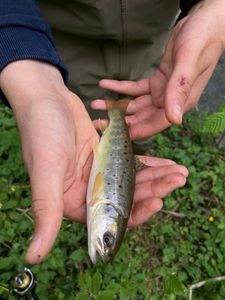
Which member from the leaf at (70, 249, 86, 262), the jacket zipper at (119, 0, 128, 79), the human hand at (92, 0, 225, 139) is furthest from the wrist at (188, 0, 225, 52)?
the leaf at (70, 249, 86, 262)

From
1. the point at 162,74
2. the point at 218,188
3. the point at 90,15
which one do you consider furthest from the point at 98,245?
the point at 218,188

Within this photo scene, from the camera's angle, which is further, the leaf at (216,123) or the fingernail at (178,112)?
the leaf at (216,123)

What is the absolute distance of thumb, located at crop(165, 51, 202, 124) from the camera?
6.85ft

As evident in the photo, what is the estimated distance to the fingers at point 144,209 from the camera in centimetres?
219

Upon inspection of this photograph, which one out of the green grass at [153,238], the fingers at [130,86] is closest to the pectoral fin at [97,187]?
the green grass at [153,238]

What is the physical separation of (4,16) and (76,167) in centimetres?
76

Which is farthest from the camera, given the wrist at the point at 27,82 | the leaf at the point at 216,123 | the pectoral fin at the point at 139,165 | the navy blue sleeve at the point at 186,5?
the navy blue sleeve at the point at 186,5

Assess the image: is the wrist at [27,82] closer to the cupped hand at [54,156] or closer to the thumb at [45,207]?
the cupped hand at [54,156]

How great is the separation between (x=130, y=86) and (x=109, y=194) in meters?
0.81

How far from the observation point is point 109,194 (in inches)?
93.7

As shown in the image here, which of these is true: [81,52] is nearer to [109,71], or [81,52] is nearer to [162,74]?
[109,71]

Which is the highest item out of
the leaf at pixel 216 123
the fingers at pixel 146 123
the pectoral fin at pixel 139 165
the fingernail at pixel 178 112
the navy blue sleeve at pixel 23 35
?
the navy blue sleeve at pixel 23 35

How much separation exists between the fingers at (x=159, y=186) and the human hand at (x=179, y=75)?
28cm

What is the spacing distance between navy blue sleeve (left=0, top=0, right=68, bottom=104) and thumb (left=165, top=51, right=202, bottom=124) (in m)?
0.52
